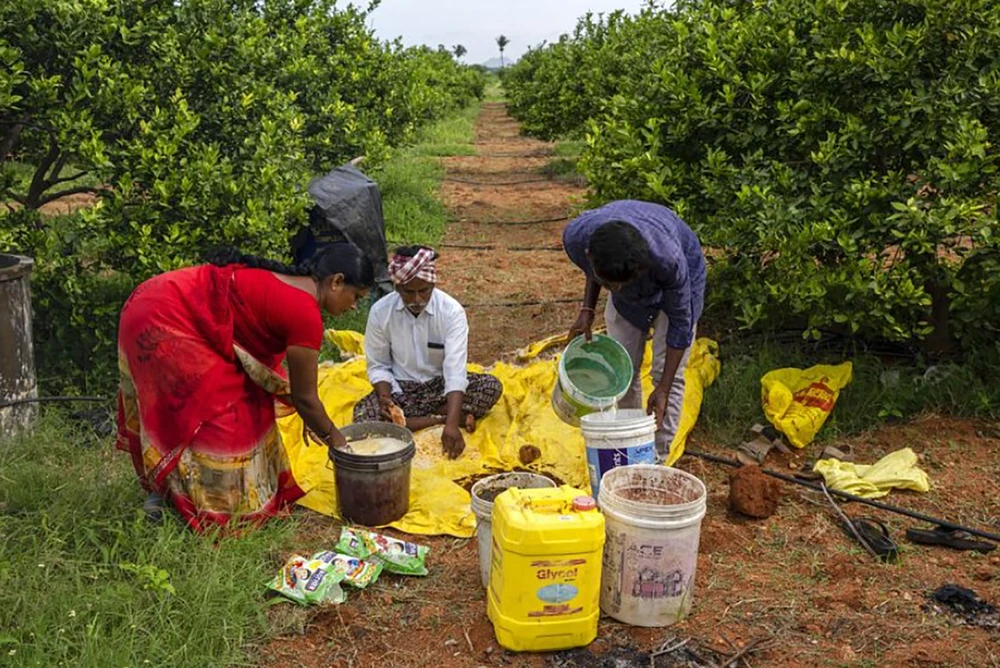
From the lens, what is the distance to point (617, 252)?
330cm

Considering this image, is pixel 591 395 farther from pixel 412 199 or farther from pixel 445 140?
pixel 445 140

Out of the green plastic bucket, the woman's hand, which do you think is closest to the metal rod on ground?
the green plastic bucket

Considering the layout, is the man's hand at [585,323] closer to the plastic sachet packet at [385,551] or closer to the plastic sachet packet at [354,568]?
the plastic sachet packet at [385,551]

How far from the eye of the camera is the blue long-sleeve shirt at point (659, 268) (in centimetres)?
361

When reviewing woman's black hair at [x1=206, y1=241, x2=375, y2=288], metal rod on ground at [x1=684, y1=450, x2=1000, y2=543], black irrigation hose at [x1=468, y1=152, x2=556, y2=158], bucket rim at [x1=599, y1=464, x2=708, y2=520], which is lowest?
metal rod on ground at [x1=684, y1=450, x2=1000, y2=543]

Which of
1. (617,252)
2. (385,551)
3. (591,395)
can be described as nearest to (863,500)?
(591,395)

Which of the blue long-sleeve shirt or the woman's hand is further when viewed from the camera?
the woman's hand

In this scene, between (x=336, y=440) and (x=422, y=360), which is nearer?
(x=336, y=440)

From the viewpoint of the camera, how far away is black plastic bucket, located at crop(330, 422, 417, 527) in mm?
3785

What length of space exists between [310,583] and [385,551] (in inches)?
15.1

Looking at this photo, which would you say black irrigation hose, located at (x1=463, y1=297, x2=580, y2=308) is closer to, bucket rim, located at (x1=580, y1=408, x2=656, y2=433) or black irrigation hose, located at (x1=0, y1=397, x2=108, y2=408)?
black irrigation hose, located at (x1=0, y1=397, x2=108, y2=408)

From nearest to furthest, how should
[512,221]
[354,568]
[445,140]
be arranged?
[354,568] < [512,221] < [445,140]

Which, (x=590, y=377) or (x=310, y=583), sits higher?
(x=590, y=377)

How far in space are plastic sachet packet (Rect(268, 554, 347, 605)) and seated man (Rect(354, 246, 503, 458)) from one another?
3.96 ft
